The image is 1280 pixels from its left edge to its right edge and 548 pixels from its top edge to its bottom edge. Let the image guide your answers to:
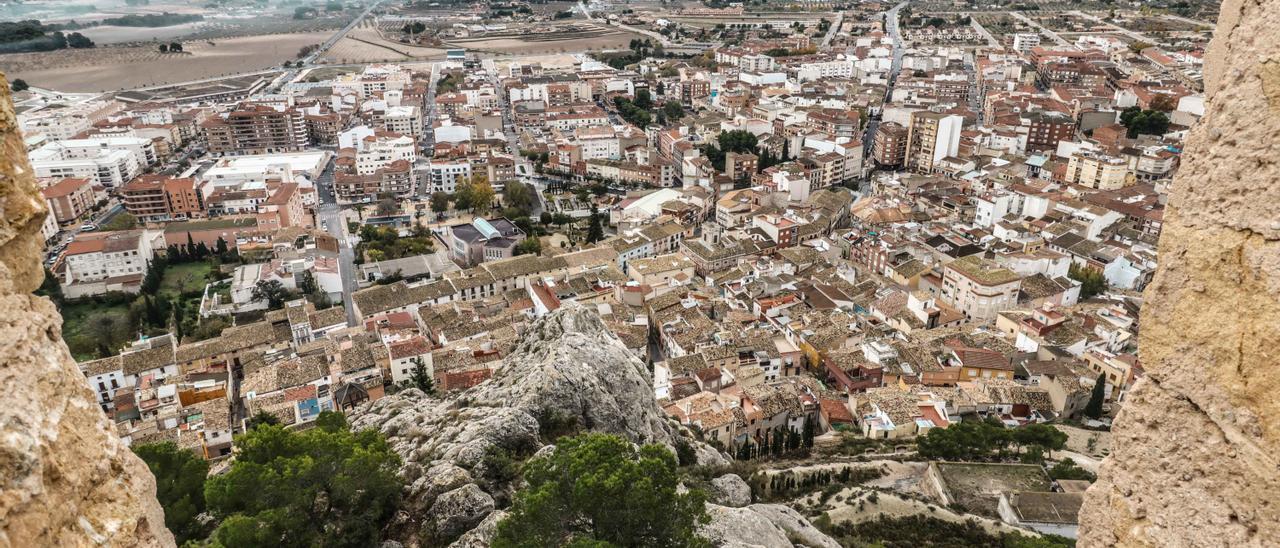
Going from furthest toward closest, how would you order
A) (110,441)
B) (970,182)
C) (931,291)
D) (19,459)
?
(970,182), (931,291), (110,441), (19,459)

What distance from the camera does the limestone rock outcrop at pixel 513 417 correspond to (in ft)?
41.7

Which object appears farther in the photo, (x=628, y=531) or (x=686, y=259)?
(x=686, y=259)

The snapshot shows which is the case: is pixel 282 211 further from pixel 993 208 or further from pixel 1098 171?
pixel 1098 171

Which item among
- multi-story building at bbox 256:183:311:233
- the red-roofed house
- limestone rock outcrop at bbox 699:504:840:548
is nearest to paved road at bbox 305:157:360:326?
multi-story building at bbox 256:183:311:233

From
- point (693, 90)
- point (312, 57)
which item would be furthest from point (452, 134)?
point (312, 57)

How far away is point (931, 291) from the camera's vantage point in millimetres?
31609

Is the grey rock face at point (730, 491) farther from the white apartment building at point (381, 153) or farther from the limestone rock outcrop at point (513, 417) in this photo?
the white apartment building at point (381, 153)

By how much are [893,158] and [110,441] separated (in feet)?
170

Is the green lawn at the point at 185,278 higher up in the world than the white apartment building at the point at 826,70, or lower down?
lower down

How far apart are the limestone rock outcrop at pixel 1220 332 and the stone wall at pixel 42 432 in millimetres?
6072

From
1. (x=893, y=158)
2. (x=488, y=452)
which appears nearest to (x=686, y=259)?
(x=488, y=452)

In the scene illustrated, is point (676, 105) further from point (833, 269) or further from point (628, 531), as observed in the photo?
point (628, 531)

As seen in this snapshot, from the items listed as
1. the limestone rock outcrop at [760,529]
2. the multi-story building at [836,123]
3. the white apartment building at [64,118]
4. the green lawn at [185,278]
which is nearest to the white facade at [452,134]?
the green lawn at [185,278]

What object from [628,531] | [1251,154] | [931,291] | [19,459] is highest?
[1251,154]
